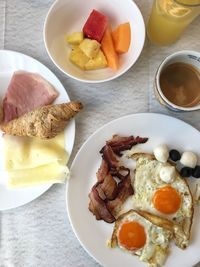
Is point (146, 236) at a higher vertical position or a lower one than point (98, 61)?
lower

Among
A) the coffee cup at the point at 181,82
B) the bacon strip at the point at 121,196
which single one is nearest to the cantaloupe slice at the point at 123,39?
the coffee cup at the point at 181,82

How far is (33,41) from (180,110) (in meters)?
0.42

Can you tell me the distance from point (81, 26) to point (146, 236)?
0.56 meters

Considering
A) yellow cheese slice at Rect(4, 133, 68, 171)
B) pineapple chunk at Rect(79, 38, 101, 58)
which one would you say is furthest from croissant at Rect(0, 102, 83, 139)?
pineapple chunk at Rect(79, 38, 101, 58)

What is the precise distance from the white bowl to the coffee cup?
0.09 m

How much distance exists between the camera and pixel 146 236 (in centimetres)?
106

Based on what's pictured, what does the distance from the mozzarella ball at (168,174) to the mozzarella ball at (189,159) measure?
1.4 inches

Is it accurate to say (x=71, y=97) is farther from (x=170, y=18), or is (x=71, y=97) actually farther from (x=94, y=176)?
(x=170, y=18)

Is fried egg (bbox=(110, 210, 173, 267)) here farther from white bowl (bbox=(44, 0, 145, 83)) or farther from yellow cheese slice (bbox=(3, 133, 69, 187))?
white bowl (bbox=(44, 0, 145, 83))

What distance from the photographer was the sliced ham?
1.11 m

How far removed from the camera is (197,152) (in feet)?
3.59

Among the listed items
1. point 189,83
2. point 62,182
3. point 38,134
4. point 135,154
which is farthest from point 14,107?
point 189,83

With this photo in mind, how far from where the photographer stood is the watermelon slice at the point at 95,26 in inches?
43.8

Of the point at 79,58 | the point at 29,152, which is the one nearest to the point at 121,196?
the point at 29,152
